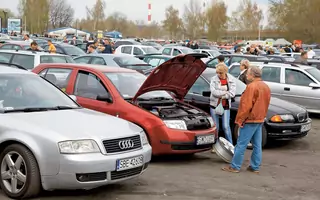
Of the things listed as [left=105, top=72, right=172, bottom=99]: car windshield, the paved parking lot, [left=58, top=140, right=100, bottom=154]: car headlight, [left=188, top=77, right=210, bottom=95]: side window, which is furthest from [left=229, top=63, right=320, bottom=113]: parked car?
[left=58, top=140, right=100, bottom=154]: car headlight

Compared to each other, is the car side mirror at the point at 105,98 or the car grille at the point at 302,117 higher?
the car side mirror at the point at 105,98

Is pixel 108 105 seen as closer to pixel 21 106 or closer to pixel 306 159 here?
pixel 21 106

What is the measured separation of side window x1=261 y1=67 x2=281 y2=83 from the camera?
14.5 metres

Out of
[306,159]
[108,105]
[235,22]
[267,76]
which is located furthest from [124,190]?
[235,22]

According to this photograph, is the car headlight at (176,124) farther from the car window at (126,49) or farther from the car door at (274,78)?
the car window at (126,49)

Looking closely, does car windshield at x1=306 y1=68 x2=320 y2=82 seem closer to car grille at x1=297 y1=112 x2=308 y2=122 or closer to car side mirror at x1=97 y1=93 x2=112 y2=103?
car grille at x1=297 y1=112 x2=308 y2=122

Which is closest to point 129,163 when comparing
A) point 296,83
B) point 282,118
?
point 282,118

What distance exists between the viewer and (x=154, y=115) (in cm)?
796

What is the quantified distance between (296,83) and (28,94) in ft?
30.9

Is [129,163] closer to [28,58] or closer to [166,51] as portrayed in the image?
[28,58]

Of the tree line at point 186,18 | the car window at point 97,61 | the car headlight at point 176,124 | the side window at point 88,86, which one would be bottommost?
the car headlight at point 176,124

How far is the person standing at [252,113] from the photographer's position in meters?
7.51

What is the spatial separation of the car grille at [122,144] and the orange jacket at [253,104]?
2004 mm

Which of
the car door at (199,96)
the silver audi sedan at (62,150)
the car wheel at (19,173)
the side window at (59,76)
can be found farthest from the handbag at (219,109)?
the car wheel at (19,173)
